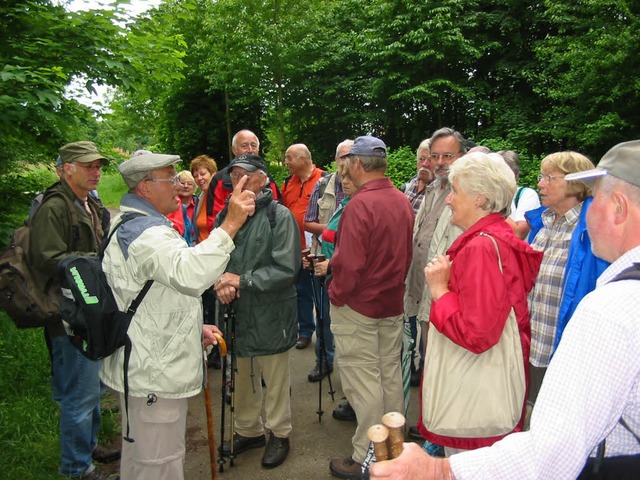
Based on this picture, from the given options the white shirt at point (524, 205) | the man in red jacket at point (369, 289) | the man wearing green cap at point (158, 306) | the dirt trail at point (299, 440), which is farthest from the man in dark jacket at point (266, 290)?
the white shirt at point (524, 205)

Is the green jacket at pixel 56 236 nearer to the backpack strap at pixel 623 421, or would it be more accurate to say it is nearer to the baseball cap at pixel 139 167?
the baseball cap at pixel 139 167

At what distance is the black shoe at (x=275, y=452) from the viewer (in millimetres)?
3740

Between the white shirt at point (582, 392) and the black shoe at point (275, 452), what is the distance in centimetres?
293

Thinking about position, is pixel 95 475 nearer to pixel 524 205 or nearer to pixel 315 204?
pixel 315 204

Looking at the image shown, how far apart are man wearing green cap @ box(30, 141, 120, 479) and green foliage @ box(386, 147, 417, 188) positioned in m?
10.0

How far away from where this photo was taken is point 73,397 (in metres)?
3.39

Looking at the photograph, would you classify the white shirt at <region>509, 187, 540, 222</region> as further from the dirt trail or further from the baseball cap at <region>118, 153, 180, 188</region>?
the baseball cap at <region>118, 153, 180, 188</region>

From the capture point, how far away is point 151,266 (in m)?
2.44

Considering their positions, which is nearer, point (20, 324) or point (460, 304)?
point (460, 304)

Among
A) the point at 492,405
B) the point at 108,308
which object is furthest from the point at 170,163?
the point at 492,405

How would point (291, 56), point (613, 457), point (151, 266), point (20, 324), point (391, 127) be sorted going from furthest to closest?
point (391, 127)
point (291, 56)
point (20, 324)
point (151, 266)
point (613, 457)

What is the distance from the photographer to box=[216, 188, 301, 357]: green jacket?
11.9 feet

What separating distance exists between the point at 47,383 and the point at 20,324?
200 cm

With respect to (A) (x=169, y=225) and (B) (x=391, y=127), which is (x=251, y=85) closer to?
(B) (x=391, y=127)
